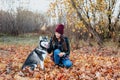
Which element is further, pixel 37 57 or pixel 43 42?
pixel 37 57

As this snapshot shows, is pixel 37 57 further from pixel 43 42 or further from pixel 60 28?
pixel 60 28

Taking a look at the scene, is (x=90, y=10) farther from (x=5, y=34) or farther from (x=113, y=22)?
(x=5, y=34)

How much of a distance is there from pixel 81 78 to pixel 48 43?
151 cm

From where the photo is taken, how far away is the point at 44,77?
7.95 m

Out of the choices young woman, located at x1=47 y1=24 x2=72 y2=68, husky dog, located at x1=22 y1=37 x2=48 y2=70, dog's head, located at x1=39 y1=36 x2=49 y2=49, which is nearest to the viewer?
dog's head, located at x1=39 y1=36 x2=49 y2=49

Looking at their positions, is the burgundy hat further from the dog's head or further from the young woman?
the dog's head

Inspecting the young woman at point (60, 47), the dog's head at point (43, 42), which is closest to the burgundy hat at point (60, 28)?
the young woman at point (60, 47)

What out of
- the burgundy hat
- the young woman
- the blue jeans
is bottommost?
the blue jeans

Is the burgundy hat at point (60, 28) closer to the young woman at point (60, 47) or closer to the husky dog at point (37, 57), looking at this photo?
the young woman at point (60, 47)

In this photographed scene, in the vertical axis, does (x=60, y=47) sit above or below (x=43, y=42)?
below

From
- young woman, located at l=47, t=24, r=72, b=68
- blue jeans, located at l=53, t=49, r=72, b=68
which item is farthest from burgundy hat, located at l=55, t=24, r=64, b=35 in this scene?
blue jeans, located at l=53, t=49, r=72, b=68

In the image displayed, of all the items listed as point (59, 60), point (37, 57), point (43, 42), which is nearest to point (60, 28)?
point (43, 42)

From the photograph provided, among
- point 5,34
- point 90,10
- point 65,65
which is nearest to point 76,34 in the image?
point 90,10

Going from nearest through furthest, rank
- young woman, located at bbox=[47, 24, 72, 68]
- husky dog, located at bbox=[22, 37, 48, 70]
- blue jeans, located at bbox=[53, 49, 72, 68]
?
1. husky dog, located at bbox=[22, 37, 48, 70]
2. young woman, located at bbox=[47, 24, 72, 68]
3. blue jeans, located at bbox=[53, 49, 72, 68]
